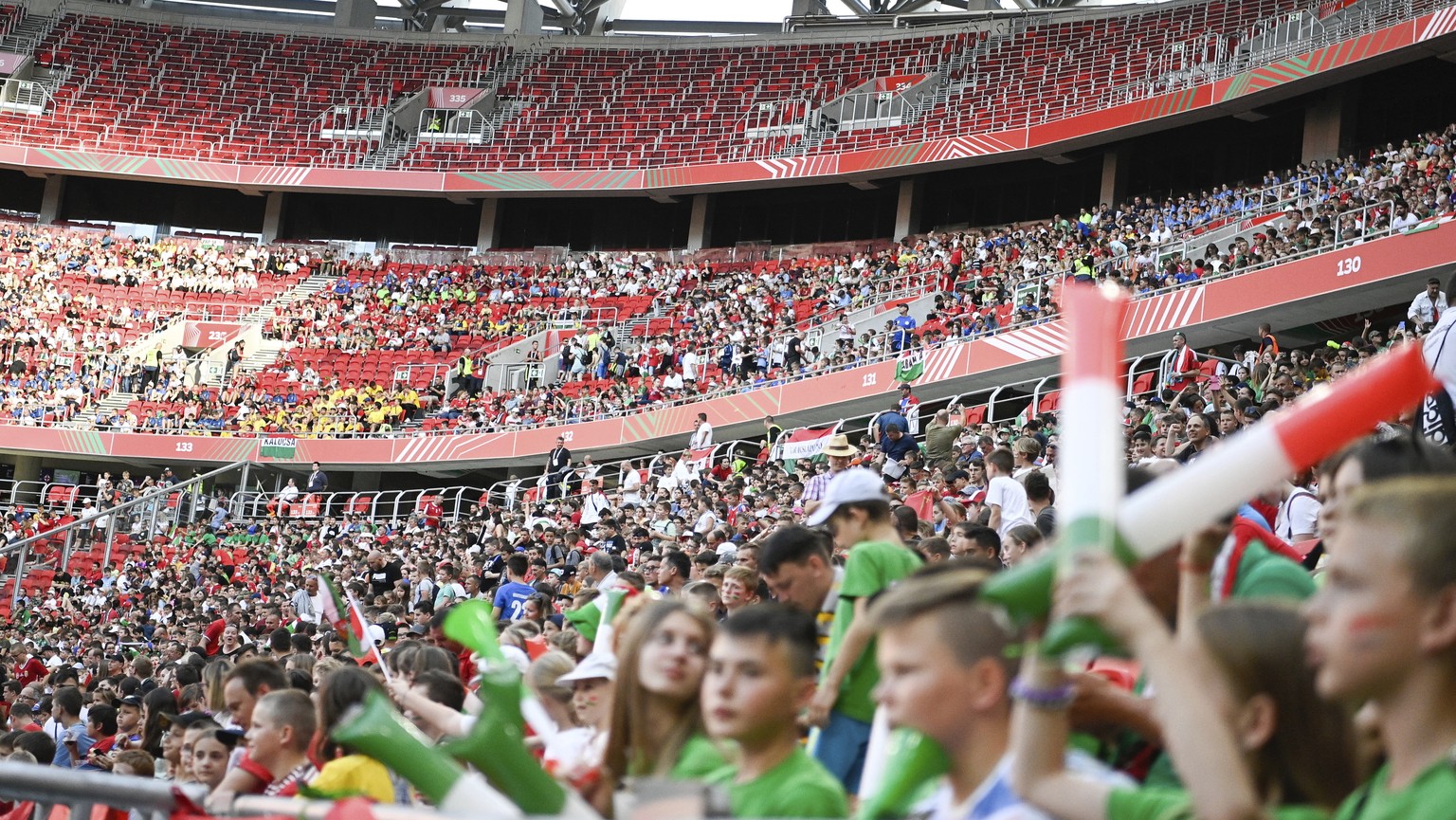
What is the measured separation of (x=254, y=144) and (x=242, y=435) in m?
9.90

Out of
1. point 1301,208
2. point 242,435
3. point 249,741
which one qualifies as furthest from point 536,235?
point 249,741

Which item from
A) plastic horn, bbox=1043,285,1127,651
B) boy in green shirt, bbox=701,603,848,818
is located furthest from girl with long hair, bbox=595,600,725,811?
plastic horn, bbox=1043,285,1127,651

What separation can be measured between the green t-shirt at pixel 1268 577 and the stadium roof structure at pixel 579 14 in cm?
3550

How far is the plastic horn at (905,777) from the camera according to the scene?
2.16m

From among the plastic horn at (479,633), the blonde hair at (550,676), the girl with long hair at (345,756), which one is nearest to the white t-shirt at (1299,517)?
the blonde hair at (550,676)

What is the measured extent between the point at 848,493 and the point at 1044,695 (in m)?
2.59

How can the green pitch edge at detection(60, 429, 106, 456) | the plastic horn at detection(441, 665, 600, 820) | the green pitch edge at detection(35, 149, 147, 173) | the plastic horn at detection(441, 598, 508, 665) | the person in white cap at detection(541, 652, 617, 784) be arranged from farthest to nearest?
the green pitch edge at detection(35, 149, 147, 173), the green pitch edge at detection(60, 429, 106, 456), the person in white cap at detection(541, 652, 617, 784), the plastic horn at detection(441, 598, 508, 665), the plastic horn at detection(441, 665, 600, 820)

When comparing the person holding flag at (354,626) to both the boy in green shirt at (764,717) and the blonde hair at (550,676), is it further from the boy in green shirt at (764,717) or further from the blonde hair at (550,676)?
the boy in green shirt at (764,717)

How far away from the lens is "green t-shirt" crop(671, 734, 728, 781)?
3.19 m

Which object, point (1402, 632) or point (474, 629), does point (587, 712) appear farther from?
point (1402, 632)

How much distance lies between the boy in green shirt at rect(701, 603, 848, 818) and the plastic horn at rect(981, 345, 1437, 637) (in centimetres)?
130

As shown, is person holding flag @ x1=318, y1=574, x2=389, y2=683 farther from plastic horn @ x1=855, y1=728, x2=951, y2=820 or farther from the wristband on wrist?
the wristband on wrist

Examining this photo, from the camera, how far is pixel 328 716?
4.75 m

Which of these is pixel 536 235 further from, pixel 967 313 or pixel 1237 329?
pixel 1237 329
